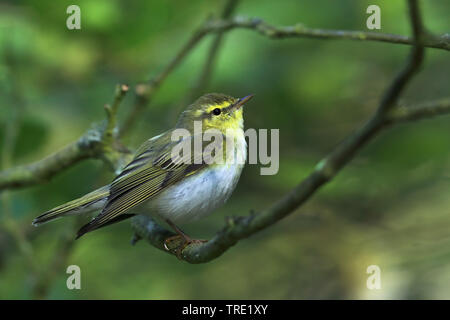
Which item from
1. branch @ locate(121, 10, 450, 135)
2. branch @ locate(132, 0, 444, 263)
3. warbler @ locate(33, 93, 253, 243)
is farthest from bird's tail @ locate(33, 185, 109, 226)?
branch @ locate(132, 0, 444, 263)

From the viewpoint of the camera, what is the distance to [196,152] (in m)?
3.71

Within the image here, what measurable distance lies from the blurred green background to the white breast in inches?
50.3

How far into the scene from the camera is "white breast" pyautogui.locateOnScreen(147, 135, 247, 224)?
10.8 feet

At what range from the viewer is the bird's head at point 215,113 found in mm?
3980

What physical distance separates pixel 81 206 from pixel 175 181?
59cm

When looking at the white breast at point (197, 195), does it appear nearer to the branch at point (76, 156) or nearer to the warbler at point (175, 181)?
the warbler at point (175, 181)

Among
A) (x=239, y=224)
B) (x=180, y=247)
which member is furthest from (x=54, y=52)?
(x=239, y=224)

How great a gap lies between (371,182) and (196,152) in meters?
1.99

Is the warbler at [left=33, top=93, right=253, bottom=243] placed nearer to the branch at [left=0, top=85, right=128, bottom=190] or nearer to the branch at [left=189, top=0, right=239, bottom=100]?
the branch at [left=0, top=85, right=128, bottom=190]

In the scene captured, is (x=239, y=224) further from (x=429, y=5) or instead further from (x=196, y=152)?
(x=429, y=5)

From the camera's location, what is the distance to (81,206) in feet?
11.6

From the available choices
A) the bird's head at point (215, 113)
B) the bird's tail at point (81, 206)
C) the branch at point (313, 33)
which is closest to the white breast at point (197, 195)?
the bird's tail at point (81, 206)

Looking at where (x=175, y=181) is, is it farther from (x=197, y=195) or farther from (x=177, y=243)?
(x=177, y=243)

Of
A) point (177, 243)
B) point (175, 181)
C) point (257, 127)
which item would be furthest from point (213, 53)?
point (177, 243)
